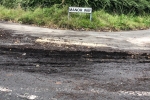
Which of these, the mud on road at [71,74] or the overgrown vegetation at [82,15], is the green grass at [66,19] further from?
the mud on road at [71,74]

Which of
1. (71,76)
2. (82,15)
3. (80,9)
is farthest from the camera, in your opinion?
(82,15)

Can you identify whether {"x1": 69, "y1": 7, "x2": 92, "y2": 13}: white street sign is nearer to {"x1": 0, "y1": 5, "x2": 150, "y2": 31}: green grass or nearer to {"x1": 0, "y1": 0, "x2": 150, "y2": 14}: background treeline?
{"x1": 0, "y1": 5, "x2": 150, "y2": 31}: green grass

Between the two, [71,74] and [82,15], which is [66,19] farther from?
[71,74]

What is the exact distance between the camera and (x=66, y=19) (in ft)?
51.9

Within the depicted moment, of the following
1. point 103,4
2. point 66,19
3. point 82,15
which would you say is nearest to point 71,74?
point 66,19

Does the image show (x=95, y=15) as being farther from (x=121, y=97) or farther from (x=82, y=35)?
(x=121, y=97)

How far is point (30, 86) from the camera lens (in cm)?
588

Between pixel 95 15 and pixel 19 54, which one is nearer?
pixel 19 54

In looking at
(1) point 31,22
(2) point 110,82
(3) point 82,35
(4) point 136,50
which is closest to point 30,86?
(2) point 110,82

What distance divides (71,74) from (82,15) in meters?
9.89

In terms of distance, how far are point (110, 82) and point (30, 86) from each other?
5.87 feet

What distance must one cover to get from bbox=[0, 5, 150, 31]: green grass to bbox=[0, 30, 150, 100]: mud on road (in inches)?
234

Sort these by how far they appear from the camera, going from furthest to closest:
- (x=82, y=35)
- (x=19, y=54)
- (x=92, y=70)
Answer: (x=82, y=35), (x=19, y=54), (x=92, y=70)

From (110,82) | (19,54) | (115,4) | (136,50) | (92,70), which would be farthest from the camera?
(115,4)
